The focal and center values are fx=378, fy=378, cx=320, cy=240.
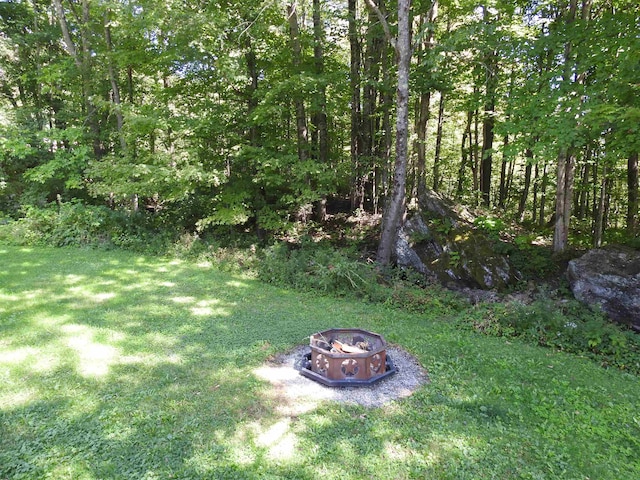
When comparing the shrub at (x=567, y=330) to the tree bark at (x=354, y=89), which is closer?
the shrub at (x=567, y=330)

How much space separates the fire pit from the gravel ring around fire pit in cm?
7

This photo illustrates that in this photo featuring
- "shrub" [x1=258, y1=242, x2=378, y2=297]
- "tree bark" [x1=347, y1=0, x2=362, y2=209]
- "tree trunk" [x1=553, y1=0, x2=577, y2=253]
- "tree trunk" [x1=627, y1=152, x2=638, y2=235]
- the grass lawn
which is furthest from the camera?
"tree bark" [x1=347, y1=0, x2=362, y2=209]

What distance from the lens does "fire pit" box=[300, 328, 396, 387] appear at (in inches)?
154

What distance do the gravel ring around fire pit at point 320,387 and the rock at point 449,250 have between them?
4.10 metres

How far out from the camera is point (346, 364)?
397 cm

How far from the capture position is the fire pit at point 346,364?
3920 millimetres

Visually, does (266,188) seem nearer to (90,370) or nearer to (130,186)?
(130,186)

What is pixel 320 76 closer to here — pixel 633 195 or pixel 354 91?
pixel 354 91

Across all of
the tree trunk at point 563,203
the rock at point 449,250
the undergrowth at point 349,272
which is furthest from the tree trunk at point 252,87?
the tree trunk at point 563,203

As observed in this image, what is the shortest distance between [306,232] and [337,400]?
23.2ft

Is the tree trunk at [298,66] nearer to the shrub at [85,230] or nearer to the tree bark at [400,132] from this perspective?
the tree bark at [400,132]

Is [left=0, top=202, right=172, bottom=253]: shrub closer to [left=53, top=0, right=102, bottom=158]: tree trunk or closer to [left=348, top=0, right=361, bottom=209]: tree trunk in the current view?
[left=53, top=0, right=102, bottom=158]: tree trunk

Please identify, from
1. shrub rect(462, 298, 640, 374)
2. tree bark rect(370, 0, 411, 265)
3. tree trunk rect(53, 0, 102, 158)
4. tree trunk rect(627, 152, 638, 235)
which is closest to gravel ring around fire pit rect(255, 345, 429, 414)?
shrub rect(462, 298, 640, 374)

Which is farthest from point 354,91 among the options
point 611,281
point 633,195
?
point 611,281
